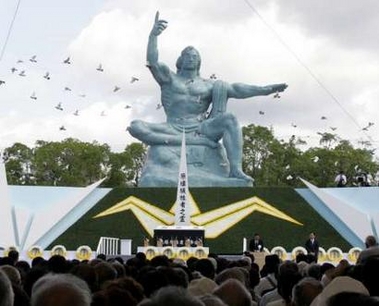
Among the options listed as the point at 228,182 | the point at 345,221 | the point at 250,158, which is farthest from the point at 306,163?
the point at 345,221

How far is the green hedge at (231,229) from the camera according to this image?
32.3 metres

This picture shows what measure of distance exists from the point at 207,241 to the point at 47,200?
25.3ft

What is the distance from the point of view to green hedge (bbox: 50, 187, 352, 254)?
106 feet

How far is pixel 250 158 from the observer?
7944cm

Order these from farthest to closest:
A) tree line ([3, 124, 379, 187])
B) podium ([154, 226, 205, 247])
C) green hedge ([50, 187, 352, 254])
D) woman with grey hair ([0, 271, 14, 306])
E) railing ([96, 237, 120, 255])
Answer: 1. tree line ([3, 124, 379, 187])
2. green hedge ([50, 187, 352, 254])
3. railing ([96, 237, 120, 255])
4. podium ([154, 226, 205, 247])
5. woman with grey hair ([0, 271, 14, 306])

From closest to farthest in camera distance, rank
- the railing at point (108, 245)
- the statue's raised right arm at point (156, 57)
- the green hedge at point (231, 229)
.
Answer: the railing at point (108, 245) < the green hedge at point (231, 229) < the statue's raised right arm at point (156, 57)

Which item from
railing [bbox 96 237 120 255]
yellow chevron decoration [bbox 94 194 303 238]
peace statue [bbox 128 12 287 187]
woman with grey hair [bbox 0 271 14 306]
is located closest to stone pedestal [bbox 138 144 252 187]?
peace statue [bbox 128 12 287 187]

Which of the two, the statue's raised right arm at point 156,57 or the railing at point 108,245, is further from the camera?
the statue's raised right arm at point 156,57

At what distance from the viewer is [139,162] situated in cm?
8188

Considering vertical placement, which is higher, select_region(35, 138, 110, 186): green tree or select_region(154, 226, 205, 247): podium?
select_region(35, 138, 110, 186): green tree

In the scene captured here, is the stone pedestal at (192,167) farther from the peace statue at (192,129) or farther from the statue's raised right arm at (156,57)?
the statue's raised right arm at (156,57)

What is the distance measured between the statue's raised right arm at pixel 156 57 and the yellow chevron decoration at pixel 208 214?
7.36 m

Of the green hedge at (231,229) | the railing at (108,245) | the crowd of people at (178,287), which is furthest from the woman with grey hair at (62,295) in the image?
Answer: the green hedge at (231,229)

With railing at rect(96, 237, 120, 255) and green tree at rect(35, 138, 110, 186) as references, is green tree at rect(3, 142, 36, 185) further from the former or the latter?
railing at rect(96, 237, 120, 255)
